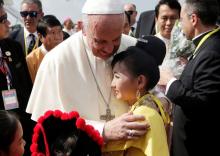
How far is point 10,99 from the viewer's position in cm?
377

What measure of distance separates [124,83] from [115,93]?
0.25 m

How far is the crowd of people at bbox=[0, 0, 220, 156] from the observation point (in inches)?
87.8

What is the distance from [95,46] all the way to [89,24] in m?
0.14

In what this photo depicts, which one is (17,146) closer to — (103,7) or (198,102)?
(103,7)

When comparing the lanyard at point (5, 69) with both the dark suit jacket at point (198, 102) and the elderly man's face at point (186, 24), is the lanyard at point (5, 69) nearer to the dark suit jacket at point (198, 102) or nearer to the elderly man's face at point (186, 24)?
the dark suit jacket at point (198, 102)

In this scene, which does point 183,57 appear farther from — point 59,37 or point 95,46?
point 59,37

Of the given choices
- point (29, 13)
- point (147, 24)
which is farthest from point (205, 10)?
point (29, 13)

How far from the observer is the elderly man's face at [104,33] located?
95.1 inches

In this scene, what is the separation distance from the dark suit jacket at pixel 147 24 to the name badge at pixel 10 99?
294cm

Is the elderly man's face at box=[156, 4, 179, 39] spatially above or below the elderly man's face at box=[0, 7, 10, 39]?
below

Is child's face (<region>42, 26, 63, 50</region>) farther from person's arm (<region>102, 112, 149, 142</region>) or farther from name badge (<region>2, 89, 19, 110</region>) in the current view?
person's arm (<region>102, 112, 149, 142</region>)

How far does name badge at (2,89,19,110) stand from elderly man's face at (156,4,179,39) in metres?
2.08

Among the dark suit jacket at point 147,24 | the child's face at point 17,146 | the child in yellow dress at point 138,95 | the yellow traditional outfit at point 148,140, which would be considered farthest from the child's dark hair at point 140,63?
the dark suit jacket at point 147,24

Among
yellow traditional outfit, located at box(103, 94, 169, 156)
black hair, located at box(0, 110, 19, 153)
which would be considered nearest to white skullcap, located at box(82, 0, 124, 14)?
yellow traditional outfit, located at box(103, 94, 169, 156)
